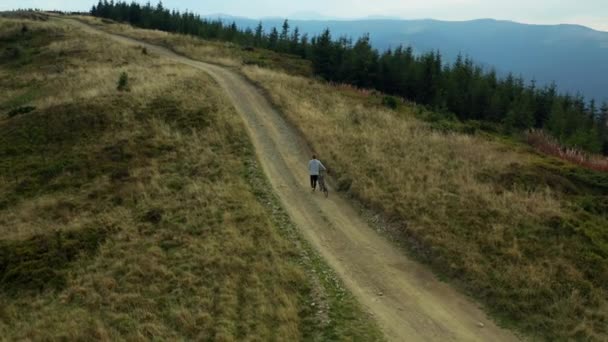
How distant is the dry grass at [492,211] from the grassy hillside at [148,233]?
4.61 m

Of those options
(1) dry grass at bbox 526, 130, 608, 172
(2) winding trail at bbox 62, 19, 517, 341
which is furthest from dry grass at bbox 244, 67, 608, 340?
(1) dry grass at bbox 526, 130, 608, 172

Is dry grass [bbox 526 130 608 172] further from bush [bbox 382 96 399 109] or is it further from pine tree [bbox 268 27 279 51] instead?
pine tree [bbox 268 27 279 51]

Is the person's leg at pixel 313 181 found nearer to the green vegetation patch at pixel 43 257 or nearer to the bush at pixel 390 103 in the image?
the green vegetation patch at pixel 43 257

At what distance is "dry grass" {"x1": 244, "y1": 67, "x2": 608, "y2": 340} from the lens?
14375 mm

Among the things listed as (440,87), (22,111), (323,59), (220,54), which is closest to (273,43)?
(323,59)

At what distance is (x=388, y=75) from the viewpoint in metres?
64.4

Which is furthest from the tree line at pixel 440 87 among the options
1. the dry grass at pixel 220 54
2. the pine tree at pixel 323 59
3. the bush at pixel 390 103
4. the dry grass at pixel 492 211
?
the dry grass at pixel 492 211

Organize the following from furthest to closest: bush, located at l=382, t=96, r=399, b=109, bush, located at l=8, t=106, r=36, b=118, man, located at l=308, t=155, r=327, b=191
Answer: bush, located at l=382, t=96, r=399, b=109 → bush, located at l=8, t=106, r=36, b=118 → man, located at l=308, t=155, r=327, b=191

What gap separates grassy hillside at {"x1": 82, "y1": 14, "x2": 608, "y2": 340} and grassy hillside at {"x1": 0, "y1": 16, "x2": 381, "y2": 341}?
4520 mm

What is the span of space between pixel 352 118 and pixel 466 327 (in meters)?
21.9

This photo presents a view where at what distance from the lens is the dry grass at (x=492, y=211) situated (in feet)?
47.2

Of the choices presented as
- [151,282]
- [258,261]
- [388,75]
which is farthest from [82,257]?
[388,75]

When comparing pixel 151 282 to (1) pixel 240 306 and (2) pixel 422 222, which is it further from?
(2) pixel 422 222

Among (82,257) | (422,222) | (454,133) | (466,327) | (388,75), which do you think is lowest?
(82,257)
